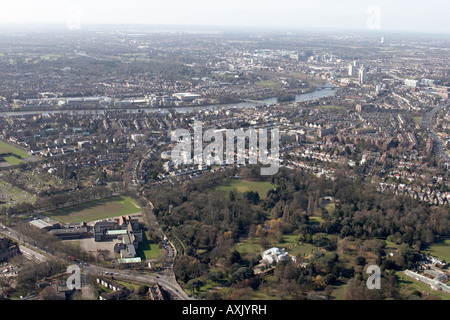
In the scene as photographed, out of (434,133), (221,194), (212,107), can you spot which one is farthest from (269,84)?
(221,194)

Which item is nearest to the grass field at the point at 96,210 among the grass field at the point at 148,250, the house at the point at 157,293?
the grass field at the point at 148,250

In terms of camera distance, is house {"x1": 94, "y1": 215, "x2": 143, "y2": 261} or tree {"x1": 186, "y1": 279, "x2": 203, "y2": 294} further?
house {"x1": 94, "y1": 215, "x2": 143, "y2": 261}

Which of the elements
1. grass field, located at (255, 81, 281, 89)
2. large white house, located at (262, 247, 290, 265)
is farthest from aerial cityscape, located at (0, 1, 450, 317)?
grass field, located at (255, 81, 281, 89)

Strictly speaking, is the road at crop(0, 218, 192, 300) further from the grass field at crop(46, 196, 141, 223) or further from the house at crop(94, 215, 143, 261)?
the grass field at crop(46, 196, 141, 223)

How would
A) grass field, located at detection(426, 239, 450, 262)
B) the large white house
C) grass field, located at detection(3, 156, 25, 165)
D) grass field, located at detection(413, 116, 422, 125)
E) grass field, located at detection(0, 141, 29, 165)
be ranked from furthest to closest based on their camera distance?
grass field, located at detection(413, 116, 422, 125) → grass field, located at detection(0, 141, 29, 165) → grass field, located at detection(3, 156, 25, 165) → grass field, located at detection(426, 239, 450, 262) → the large white house

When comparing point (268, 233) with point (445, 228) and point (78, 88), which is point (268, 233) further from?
point (78, 88)

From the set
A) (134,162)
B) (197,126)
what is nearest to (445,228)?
(134,162)

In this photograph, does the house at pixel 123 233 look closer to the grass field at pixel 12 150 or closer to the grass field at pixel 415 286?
the grass field at pixel 415 286
